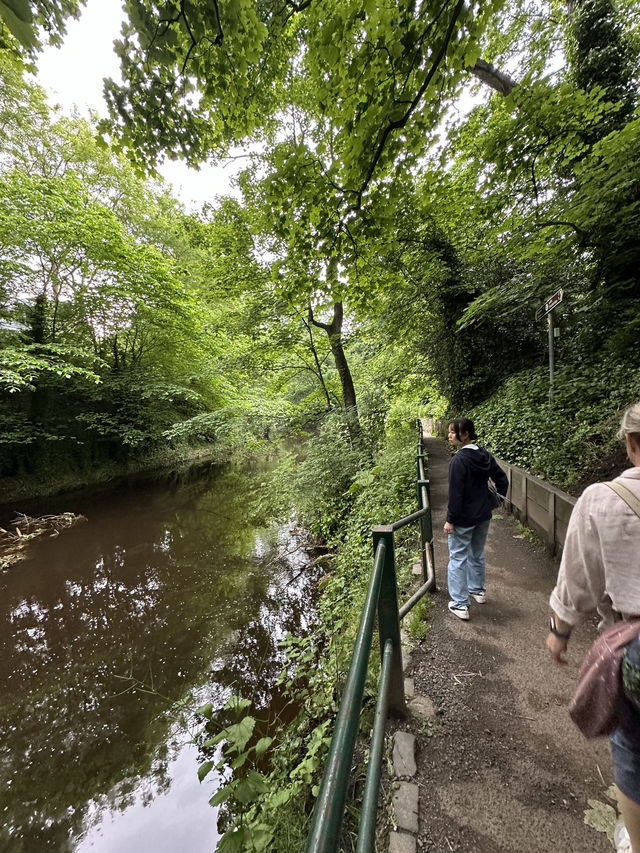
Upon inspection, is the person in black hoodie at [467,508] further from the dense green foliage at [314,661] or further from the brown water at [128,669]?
the brown water at [128,669]

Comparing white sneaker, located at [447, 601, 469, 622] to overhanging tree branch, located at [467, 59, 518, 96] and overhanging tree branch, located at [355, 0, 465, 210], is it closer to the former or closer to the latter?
overhanging tree branch, located at [355, 0, 465, 210]

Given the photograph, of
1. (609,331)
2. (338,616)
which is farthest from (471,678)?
(609,331)

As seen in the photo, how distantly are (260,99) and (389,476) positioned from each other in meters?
6.10

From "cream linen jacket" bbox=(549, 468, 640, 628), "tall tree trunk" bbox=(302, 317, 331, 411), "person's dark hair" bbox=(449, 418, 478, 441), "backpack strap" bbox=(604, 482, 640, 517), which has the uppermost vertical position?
"tall tree trunk" bbox=(302, 317, 331, 411)

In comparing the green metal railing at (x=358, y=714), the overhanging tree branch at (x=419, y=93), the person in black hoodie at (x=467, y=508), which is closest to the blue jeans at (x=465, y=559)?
the person in black hoodie at (x=467, y=508)

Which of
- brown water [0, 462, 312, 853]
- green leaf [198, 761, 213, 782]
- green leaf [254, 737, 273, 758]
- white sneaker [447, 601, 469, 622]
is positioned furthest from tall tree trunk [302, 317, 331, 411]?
green leaf [198, 761, 213, 782]

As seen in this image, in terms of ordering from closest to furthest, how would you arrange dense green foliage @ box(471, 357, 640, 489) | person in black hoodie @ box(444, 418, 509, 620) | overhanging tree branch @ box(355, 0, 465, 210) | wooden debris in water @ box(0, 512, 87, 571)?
1. overhanging tree branch @ box(355, 0, 465, 210)
2. person in black hoodie @ box(444, 418, 509, 620)
3. dense green foliage @ box(471, 357, 640, 489)
4. wooden debris in water @ box(0, 512, 87, 571)

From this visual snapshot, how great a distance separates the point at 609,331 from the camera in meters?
6.57

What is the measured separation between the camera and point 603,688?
102cm

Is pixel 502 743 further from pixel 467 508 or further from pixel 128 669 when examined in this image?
pixel 128 669

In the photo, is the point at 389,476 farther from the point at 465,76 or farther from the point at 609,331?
the point at 465,76

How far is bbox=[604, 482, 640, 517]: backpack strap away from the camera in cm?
112

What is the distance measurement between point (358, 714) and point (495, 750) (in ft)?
5.80

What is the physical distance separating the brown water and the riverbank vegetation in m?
1.07
